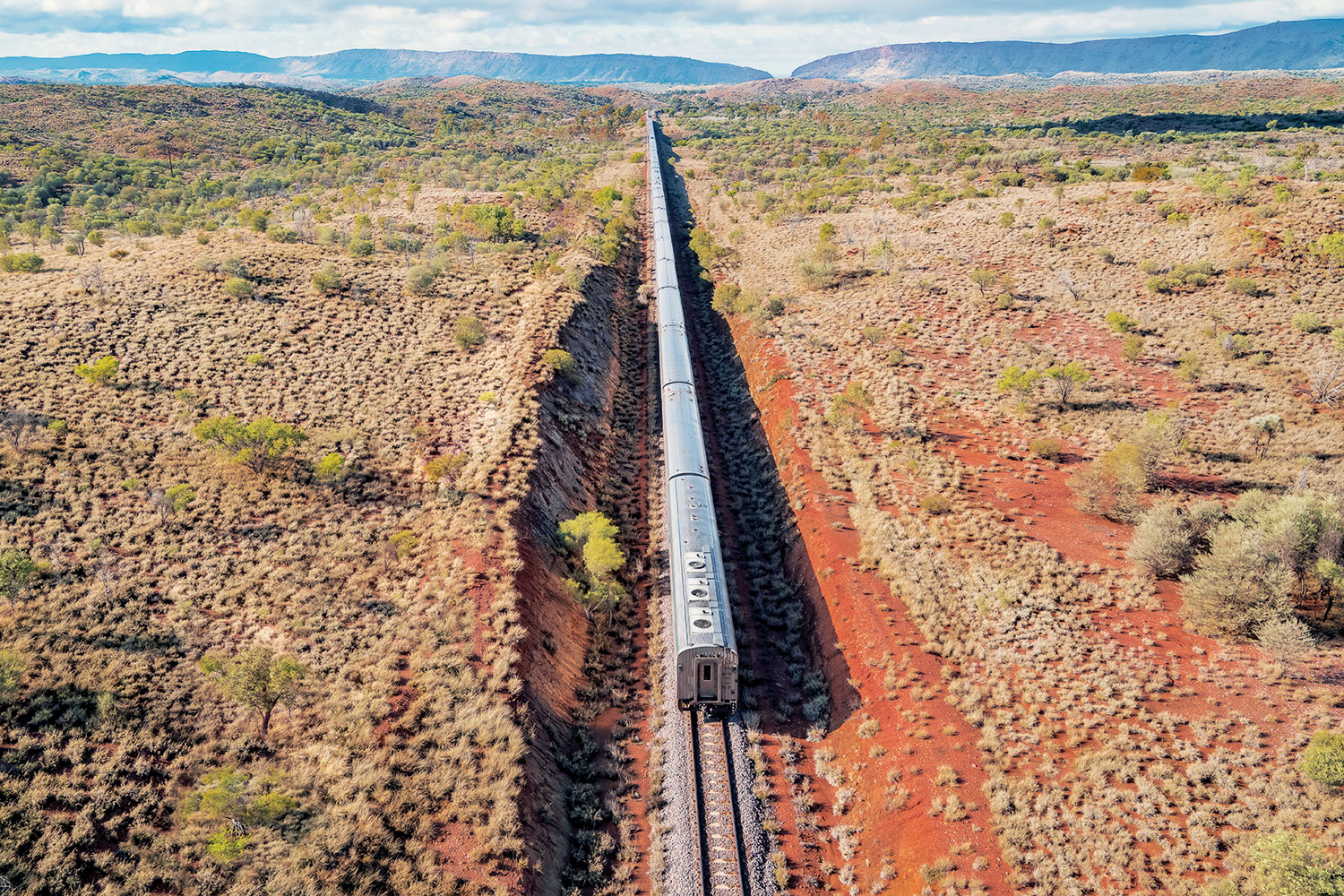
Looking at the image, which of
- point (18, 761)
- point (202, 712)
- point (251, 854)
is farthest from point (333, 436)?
point (251, 854)

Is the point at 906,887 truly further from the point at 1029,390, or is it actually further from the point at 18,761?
the point at 1029,390

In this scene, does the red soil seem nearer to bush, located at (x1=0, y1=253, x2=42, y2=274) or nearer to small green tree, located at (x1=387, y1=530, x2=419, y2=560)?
small green tree, located at (x1=387, y1=530, x2=419, y2=560)

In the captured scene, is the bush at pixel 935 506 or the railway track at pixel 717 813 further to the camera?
the bush at pixel 935 506

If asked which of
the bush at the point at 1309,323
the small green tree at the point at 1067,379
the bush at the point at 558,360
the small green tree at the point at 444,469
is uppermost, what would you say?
the bush at the point at 1309,323

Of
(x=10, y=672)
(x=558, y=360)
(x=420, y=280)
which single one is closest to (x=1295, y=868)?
(x=10, y=672)

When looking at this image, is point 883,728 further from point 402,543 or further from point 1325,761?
point 402,543

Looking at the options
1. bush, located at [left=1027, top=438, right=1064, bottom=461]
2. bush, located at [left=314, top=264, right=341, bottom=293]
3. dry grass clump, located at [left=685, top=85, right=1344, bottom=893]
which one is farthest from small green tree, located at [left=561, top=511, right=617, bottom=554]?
bush, located at [left=314, top=264, right=341, bottom=293]

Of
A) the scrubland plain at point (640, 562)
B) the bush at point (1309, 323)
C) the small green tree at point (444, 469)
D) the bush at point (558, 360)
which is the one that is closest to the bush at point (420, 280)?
the scrubland plain at point (640, 562)

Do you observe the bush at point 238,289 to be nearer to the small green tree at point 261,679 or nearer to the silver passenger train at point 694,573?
the silver passenger train at point 694,573

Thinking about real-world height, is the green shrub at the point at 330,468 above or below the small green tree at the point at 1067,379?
below
